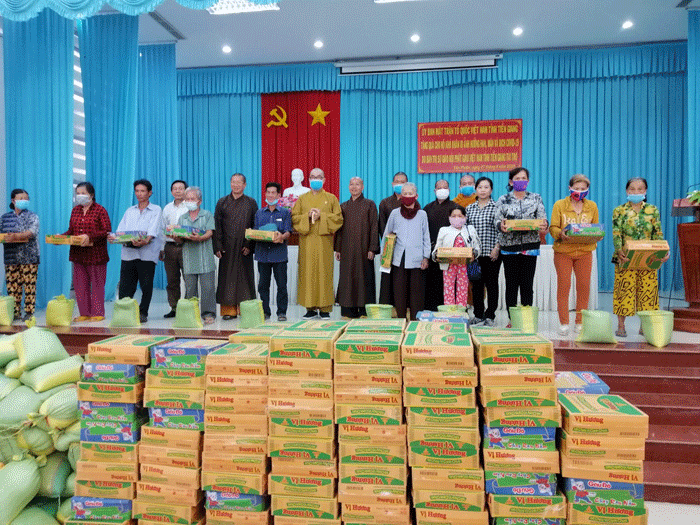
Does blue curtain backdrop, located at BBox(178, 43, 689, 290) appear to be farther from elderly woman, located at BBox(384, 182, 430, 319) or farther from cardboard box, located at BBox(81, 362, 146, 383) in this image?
cardboard box, located at BBox(81, 362, 146, 383)

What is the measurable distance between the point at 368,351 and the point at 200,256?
309 cm

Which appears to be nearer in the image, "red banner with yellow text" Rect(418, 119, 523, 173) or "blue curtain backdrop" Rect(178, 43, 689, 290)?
"blue curtain backdrop" Rect(178, 43, 689, 290)

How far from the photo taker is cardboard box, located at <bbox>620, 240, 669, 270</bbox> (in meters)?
3.47

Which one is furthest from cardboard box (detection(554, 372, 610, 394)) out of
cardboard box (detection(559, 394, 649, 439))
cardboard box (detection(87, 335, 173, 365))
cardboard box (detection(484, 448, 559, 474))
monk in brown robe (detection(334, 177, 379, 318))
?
monk in brown robe (detection(334, 177, 379, 318))

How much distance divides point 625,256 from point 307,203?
2498mm

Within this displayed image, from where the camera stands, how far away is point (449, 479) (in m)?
1.71

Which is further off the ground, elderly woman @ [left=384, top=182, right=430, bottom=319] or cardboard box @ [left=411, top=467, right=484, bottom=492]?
elderly woman @ [left=384, top=182, right=430, bottom=319]

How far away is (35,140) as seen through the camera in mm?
5051

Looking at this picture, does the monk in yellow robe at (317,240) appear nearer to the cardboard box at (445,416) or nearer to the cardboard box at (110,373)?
the cardboard box at (110,373)

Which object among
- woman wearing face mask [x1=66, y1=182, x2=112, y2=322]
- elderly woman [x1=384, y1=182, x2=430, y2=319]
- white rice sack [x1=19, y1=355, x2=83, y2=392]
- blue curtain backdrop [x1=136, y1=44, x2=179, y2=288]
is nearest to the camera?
white rice sack [x1=19, y1=355, x2=83, y2=392]

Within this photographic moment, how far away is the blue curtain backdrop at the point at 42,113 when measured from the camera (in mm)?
5012

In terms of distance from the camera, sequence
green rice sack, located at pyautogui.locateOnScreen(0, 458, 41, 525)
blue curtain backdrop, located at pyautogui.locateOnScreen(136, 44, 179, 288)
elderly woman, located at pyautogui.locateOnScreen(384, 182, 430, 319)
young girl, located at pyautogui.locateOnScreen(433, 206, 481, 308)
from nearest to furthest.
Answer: green rice sack, located at pyautogui.locateOnScreen(0, 458, 41, 525), young girl, located at pyautogui.locateOnScreen(433, 206, 481, 308), elderly woman, located at pyautogui.locateOnScreen(384, 182, 430, 319), blue curtain backdrop, located at pyautogui.locateOnScreen(136, 44, 179, 288)

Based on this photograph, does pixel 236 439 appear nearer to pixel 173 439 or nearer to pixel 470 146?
pixel 173 439

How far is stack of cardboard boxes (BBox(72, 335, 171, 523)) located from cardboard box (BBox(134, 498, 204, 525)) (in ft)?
0.14
